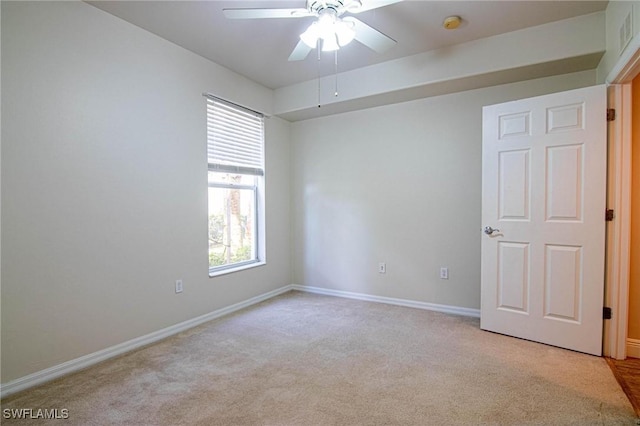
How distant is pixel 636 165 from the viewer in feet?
7.94

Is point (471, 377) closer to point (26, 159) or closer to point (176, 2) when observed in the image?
point (26, 159)

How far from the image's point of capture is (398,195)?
3.79 metres

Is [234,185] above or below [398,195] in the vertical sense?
above

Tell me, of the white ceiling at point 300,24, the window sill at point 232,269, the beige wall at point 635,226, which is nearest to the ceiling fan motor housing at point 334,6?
the white ceiling at point 300,24

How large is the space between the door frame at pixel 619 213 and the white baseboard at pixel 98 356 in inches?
135

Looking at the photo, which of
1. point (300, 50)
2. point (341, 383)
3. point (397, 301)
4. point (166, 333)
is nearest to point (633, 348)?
point (397, 301)

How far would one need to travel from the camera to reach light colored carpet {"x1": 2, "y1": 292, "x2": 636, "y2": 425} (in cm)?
178

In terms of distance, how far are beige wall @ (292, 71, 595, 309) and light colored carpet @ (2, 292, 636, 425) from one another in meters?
0.83

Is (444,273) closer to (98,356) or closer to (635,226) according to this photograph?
(635,226)

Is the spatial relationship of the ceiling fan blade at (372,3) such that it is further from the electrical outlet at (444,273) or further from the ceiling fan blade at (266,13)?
the electrical outlet at (444,273)

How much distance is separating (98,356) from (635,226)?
13.7 ft

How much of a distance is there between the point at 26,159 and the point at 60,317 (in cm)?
109

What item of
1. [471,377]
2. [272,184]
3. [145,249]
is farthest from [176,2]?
[471,377]

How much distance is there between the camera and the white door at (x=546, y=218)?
2.47m
